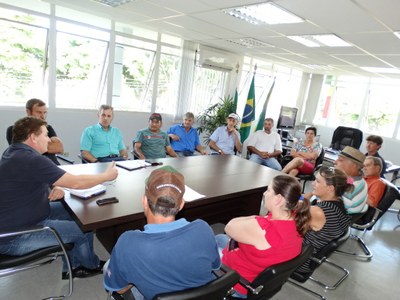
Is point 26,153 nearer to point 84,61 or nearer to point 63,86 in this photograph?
point 63,86

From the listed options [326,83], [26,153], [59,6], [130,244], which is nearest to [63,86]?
[59,6]

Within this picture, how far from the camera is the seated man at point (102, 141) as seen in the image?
3.18 metres

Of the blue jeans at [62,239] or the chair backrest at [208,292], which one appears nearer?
the chair backrest at [208,292]

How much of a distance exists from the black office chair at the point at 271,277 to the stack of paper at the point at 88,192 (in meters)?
1.12

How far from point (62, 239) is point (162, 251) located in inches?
43.9

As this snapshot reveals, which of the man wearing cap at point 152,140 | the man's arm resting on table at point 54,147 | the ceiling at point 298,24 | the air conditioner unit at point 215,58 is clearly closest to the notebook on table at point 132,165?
the man's arm resting on table at point 54,147

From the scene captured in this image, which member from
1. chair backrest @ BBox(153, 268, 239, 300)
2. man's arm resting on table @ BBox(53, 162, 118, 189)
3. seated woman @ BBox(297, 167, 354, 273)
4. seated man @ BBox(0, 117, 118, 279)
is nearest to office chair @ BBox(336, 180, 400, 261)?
seated woman @ BBox(297, 167, 354, 273)

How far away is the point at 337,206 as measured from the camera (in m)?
1.88

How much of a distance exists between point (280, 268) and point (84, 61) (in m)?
4.62

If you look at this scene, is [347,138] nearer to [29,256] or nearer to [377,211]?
[377,211]

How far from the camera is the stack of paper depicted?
1784 mm

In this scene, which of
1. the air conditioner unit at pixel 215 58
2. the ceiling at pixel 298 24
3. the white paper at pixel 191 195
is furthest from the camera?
the air conditioner unit at pixel 215 58

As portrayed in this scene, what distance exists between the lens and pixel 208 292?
1016 mm

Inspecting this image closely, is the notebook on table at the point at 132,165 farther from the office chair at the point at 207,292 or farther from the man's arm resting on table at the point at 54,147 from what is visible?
the office chair at the point at 207,292
